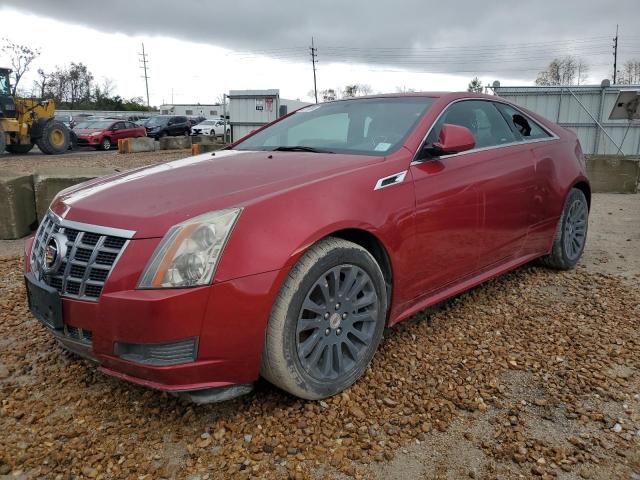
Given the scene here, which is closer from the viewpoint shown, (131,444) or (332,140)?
(131,444)

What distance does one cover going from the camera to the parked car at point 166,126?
94.9ft

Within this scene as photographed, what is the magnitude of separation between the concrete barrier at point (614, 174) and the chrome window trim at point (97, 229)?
9.70 meters

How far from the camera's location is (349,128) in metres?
3.35

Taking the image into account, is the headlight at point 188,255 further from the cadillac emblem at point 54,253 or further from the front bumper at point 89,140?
the front bumper at point 89,140

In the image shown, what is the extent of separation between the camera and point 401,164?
2.81 meters

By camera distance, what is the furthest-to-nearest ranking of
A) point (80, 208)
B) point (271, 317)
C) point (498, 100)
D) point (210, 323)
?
point (498, 100) < point (80, 208) < point (271, 317) < point (210, 323)

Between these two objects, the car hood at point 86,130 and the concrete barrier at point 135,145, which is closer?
the concrete barrier at point 135,145

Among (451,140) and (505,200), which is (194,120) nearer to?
(505,200)

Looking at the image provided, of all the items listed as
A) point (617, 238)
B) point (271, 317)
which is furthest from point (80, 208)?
point (617, 238)

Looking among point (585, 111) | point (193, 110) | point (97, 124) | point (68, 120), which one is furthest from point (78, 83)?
point (585, 111)

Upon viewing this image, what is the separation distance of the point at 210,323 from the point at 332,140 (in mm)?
1627

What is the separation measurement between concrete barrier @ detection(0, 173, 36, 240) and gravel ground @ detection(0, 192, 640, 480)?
2543mm

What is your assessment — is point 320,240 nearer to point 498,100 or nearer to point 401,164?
point 401,164

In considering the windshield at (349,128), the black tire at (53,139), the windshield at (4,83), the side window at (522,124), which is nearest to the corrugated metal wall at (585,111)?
the side window at (522,124)
